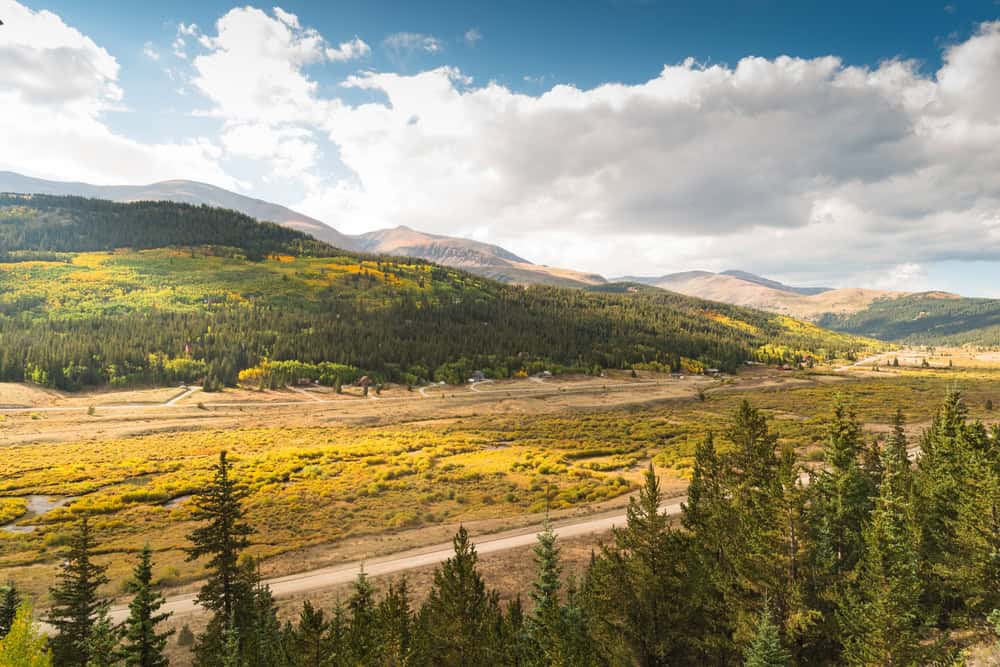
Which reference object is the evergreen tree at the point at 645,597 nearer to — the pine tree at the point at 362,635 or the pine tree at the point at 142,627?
the pine tree at the point at 362,635

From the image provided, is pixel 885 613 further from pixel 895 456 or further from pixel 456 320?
pixel 456 320

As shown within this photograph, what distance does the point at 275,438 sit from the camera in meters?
69.1

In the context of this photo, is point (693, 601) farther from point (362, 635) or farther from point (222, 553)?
point (222, 553)

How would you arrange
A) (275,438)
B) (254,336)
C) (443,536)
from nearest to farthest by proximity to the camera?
(443,536), (275,438), (254,336)

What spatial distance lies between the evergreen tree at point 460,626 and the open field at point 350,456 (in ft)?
39.7

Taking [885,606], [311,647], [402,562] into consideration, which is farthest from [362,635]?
[402,562]

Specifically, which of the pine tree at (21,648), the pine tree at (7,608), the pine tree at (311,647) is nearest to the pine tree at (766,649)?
the pine tree at (311,647)

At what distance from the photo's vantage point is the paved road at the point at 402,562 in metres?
25.8

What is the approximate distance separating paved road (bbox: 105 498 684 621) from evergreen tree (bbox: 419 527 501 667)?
382 inches

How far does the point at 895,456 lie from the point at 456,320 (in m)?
161

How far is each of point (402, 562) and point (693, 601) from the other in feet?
63.6

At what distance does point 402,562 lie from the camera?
29.9 metres

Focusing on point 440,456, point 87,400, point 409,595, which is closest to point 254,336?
point 87,400

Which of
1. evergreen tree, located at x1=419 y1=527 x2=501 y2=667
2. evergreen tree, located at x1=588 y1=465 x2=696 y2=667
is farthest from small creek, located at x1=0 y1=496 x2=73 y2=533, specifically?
evergreen tree, located at x1=588 y1=465 x2=696 y2=667
